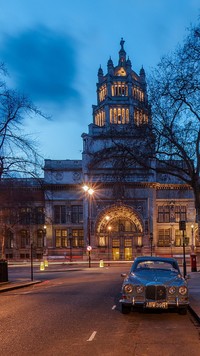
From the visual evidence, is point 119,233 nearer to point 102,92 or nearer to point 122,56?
point 102,92

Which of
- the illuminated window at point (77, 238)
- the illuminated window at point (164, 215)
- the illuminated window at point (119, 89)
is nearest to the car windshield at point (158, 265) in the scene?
the illuminated window at point (77, 238)

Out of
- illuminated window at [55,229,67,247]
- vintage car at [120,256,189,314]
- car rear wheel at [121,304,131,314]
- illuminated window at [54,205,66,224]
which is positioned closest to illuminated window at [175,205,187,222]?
illuminated window at [54,205,66,224]

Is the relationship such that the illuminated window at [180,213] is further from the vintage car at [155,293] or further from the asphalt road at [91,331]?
the vintage car at [155,293]

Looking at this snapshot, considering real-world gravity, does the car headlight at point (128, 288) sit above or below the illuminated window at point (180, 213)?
below

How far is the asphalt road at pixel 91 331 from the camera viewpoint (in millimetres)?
9586

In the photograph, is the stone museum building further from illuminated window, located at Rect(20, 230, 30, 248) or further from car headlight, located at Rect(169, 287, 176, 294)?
car headlight, located at Rect(169, 287, 176, 294)

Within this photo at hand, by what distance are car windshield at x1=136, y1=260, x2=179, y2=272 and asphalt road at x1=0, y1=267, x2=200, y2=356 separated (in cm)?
131

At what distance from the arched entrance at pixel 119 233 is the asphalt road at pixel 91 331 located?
201 ft

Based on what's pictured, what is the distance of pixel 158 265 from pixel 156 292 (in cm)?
182

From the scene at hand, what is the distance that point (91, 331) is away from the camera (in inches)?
456

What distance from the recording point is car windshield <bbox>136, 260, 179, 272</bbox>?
15.3 m

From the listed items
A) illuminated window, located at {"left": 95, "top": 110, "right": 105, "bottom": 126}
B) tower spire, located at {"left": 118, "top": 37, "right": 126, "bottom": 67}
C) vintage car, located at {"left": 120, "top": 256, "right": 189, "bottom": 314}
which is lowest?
vintage car, located at {"left": 120, "top": 256, "right": 189, "bottom": 314}

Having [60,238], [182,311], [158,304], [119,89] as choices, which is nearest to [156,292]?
[158,304]

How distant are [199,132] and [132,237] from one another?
59508 mm
